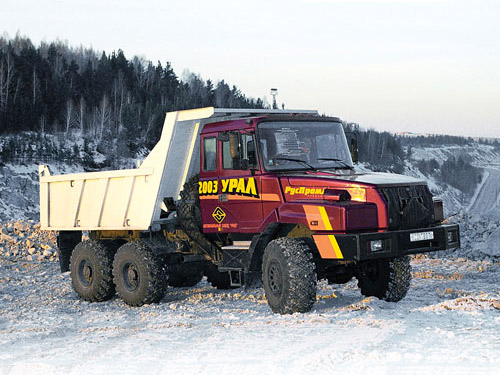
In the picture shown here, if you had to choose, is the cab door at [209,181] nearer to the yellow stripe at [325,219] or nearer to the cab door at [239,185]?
the cab door at [239,185]

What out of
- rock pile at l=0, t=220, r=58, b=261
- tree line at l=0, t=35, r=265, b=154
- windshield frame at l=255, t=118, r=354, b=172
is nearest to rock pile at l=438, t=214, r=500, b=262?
windshield frame at l=255, t=118, r=354, b=172

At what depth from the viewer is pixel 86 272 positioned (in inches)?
509

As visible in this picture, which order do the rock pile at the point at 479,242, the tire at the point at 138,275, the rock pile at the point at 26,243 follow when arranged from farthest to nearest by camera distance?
the rock pile at the point at 26,243, the rock pile at the point at 479,242, the tire at the point at 138,275

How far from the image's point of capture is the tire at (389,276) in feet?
35.1

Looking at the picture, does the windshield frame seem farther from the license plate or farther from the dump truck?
the license plate

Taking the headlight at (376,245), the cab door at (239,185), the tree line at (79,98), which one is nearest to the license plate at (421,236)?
the headlight at (376,245)

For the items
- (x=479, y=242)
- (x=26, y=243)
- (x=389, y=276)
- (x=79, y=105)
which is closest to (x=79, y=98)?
(x=79, y=105)

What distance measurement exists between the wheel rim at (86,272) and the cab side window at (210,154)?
123 inches

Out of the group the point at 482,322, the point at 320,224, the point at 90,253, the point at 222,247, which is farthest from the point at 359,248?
the point at 90,253

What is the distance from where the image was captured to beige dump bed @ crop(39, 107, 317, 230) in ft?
37.9

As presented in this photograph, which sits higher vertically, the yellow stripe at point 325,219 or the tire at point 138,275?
the yellow stripe at point 325,219

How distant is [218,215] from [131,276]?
1.99 metres

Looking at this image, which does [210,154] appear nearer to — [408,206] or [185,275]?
[185,275]

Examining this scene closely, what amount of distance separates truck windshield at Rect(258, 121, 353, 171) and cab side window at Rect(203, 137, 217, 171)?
1073 mm
